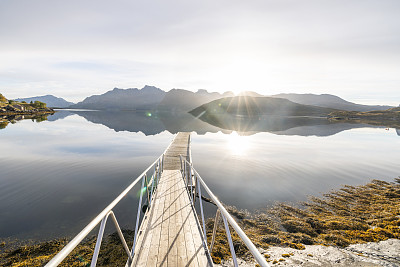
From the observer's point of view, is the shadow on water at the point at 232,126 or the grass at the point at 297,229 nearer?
the grass at the point at 297,229

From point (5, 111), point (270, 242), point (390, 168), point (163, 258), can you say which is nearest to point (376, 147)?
point (390, 168)

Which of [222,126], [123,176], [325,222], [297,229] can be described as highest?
[222,126]

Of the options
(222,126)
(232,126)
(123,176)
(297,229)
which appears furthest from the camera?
(232,126)

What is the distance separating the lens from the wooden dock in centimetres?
477

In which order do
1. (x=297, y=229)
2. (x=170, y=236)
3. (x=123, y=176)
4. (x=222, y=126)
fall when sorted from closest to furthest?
(x=170, y=236) < (x=297, y=229) < (x=123, y=176) < (x=222, y=126)

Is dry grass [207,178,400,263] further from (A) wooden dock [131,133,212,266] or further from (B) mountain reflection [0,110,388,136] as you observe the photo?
(B) mountain reflection [0,110,388,136]

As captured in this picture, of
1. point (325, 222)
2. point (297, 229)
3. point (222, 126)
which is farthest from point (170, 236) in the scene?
point (222, 126)

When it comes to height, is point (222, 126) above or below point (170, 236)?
above

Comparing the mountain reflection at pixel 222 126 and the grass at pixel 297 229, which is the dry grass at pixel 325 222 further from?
the mountain reflection at pixel 222 126

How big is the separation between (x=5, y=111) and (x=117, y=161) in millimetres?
120422

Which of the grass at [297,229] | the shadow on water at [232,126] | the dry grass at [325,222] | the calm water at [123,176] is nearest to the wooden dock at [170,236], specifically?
the grass at [297,229]

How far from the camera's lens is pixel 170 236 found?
18.9ft

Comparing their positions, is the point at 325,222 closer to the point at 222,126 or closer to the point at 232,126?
the point at 222,126

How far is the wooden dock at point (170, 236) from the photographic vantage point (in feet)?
15.7
